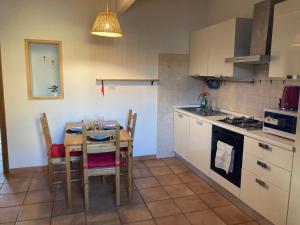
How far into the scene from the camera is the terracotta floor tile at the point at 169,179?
3.31 m

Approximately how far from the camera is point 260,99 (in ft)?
10.1

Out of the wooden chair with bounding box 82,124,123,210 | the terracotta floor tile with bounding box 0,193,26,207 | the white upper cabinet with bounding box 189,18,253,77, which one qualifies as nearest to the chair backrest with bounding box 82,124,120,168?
the wooden chair with bounding box 82,124,123,210

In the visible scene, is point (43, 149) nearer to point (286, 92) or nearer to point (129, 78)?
point (129, 78)

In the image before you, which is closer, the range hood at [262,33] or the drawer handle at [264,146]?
the drawer handle at [264,146]

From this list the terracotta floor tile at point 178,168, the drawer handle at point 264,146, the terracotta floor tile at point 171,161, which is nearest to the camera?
the drawer handle at point 264,146

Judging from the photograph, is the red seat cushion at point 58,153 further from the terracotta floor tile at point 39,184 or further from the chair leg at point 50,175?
the terracotta floor tile at point 39,184

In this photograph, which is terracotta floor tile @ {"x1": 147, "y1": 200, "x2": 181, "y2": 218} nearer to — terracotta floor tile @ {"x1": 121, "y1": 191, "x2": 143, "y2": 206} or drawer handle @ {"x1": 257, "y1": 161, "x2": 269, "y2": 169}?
terracotta floor tile @ {"x1": 121, "y1": 191, "x2": 143, "y2": 206}

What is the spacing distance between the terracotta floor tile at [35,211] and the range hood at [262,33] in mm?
2565

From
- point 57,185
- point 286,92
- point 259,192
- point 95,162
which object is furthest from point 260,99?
point 57,185

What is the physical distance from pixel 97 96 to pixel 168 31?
1458mm

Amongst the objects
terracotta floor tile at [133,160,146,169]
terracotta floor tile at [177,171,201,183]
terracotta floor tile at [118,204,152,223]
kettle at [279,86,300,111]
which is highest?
kettle at [279,86,300,111]

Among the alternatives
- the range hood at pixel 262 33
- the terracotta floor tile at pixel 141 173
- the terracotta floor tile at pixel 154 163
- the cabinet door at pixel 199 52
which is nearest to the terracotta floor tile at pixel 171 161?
the terracotta floor tile at pixel 154 163

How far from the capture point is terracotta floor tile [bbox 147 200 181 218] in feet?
8.54

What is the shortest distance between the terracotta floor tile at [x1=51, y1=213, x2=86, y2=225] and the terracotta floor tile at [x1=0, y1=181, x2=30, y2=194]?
831 millimetres
